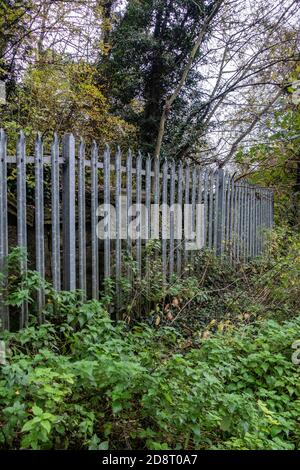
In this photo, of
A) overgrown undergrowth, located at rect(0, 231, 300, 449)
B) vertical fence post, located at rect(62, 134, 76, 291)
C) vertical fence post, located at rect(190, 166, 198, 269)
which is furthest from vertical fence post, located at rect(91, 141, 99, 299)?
vertical fence post, located at rect(190, 166, 198, 269)

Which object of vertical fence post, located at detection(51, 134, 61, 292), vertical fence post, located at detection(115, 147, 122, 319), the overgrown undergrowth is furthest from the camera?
vertical fence post, located at detection(115, 147, 122, 319)

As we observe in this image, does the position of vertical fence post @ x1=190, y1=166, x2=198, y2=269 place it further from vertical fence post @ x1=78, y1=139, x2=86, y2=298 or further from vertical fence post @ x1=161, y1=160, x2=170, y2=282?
vertical fence post @ x1=78, y1=139, x2=86, y2=298

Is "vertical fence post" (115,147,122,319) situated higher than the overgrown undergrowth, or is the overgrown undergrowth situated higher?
"vertical fence post" (115,147,122,319)

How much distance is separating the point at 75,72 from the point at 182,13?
3.12 meters

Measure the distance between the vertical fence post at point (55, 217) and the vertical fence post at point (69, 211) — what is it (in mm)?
131

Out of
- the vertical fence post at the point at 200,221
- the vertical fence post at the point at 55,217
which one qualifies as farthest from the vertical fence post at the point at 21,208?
the vertical fence post at the point at 200,221

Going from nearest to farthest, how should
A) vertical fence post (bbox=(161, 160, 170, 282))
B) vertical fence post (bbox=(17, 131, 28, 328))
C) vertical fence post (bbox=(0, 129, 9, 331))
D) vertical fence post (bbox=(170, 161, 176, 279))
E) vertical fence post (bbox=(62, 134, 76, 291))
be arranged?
1. vertical fence post (bbox=(0, 129, 9, 331))
2. vertical fence post (bbox=(17, 131, 28, 328))
3. vertical fence post (bbox=(62, 134, 76, 291))
4. vertical fence post (bbox=(161, 160, 170, 282))
5. vertical fence post (bbox=(170, 161, 176, 279))

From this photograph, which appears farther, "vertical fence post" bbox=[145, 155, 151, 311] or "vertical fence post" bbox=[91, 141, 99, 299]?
"vertical fence post" bbox=[145, 155, 151, 311]

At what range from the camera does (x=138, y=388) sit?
7.23 feet

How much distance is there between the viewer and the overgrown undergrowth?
6.55 feet

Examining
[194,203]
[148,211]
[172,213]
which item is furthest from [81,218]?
[194,203]

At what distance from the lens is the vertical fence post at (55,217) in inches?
135
